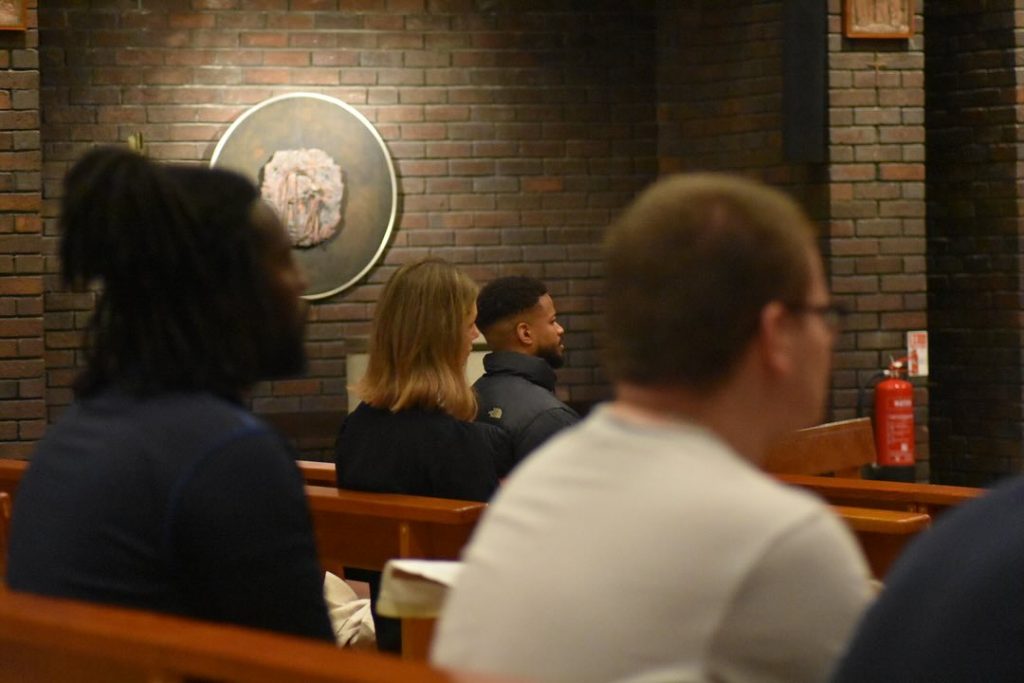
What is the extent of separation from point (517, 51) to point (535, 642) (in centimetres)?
690

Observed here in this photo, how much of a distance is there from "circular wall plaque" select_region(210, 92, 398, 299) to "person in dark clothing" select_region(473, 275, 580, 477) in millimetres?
2920

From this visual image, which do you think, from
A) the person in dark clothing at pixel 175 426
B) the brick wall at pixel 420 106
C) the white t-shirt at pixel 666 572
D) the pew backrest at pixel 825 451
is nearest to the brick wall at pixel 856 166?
the brick wall at pixel 420 106

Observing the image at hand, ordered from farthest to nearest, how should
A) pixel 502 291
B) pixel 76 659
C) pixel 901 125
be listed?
pixel 901 125 < pixel 502 291 < pixel 76 659

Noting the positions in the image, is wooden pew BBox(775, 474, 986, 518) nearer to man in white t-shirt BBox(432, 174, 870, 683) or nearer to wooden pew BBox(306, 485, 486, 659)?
wooden pew BBox(306, 485, 486, 659)

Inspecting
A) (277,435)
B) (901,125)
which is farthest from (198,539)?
(901,125)

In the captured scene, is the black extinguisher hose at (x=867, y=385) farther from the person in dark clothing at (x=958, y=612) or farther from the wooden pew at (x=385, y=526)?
the person in dark clothing at (x=958, y=612)

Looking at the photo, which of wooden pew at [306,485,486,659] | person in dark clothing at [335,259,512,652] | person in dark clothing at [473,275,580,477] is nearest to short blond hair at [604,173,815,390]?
wooden pew at [306,485,486,659]

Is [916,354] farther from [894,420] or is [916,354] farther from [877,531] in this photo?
[877,531]

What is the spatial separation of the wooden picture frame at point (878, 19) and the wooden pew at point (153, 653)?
6.10 metres

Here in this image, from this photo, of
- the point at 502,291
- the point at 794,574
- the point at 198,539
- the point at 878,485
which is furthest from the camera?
the point at 502,291

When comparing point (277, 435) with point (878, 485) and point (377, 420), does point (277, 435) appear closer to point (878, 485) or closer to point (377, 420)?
point (377, 420)

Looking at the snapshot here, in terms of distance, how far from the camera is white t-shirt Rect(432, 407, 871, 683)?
4.28ft

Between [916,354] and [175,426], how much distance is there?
6.14m

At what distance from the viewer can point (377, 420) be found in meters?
3.84
